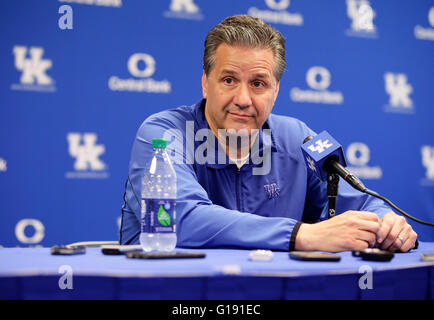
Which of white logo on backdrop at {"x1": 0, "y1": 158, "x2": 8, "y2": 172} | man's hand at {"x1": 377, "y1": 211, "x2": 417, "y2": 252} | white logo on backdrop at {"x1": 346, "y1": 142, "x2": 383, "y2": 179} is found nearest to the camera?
man's hand at {"x1": 377, "y1": 211, "x2": 417, "y2": 252}

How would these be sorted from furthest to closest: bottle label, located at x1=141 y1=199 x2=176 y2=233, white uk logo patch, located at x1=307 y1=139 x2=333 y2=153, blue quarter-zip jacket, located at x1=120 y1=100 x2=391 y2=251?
blue quarter-zip jacket, located at x1=120 y1=100 x2=391 y2=251, white uk logo patch, located at x1=307 y1=139 x2=333 y2=153, bottle label, located at x1=141 y1=199 x2=176 y2=233

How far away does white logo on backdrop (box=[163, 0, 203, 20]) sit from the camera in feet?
9.75

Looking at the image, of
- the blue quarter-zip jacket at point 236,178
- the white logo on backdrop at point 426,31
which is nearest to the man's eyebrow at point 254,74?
the blue quarter-zip jacket at point 236,178

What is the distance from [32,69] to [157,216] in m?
1.89

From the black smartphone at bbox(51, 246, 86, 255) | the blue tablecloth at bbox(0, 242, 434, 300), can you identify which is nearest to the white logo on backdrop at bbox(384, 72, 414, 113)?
the blue tablecloth at bbox(0, 242, 434, 300)

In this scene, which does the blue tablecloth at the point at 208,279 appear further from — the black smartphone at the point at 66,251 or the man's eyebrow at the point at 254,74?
the man's eyebrow at the point at 254,74

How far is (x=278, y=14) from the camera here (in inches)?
125

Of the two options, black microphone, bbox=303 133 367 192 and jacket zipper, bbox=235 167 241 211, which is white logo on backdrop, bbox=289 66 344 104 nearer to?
jacket zipper, bbox=235 167 241 211

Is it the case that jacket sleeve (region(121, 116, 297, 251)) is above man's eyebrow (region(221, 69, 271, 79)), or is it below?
below

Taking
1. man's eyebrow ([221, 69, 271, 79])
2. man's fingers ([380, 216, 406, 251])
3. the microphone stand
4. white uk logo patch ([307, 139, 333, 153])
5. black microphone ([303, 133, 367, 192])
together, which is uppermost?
man's eyebrow ([221, 69, 271, 79])

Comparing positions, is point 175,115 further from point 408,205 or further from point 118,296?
point 408,205

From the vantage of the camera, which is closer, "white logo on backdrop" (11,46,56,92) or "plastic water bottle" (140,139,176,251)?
"plastic water bottle" (140,139,176,251)

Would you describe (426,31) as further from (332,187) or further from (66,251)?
(66,251)
